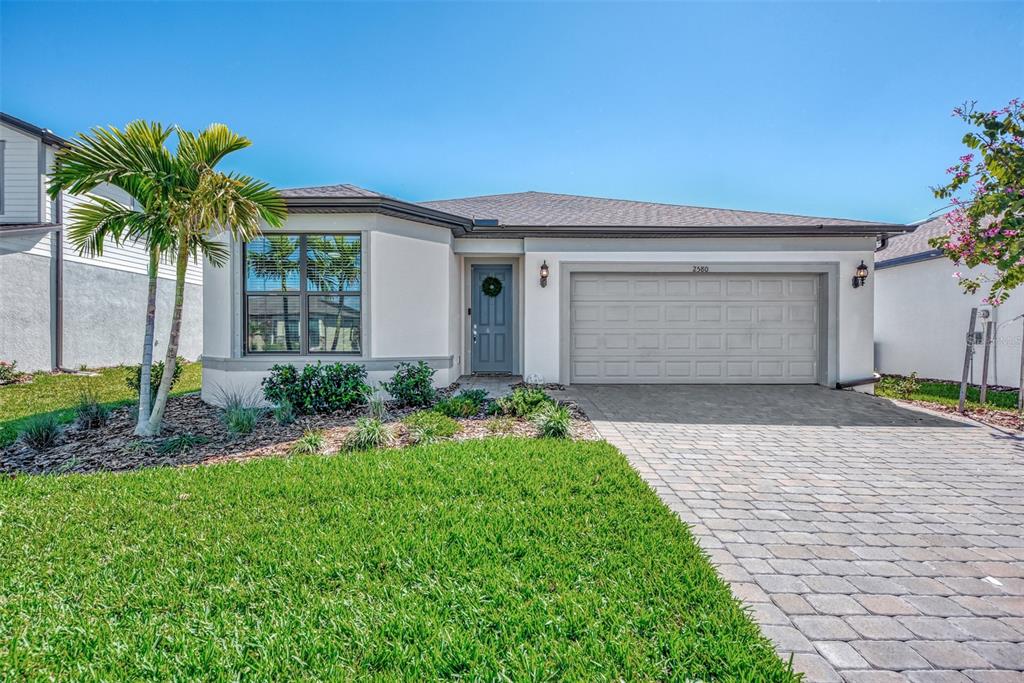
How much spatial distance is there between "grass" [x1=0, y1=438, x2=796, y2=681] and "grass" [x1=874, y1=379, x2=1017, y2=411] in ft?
26.2

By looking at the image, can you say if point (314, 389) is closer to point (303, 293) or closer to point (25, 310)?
point (303, 293)

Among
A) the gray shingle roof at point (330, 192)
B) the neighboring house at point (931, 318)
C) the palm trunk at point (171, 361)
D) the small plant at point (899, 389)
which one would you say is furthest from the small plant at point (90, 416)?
the neighboring house at point (931, 318)

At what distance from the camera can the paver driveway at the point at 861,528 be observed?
208cm

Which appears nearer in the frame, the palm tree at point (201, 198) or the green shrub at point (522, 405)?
the palm tree at point (201, 198)

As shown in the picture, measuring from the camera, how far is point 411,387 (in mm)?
7207

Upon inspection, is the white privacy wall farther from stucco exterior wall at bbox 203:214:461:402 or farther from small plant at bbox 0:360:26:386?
small plant at bbox 0:360:26:386

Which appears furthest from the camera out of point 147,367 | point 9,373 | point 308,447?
point 9,373

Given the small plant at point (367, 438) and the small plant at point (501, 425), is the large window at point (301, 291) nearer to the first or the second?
the small plant at point (367, 438)

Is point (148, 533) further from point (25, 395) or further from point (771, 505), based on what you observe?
point (25, 395)

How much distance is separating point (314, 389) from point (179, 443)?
181 centimetres

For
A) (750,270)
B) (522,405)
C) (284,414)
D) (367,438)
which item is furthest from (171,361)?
(750,270)

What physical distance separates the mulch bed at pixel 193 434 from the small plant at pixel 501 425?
0.04 feet

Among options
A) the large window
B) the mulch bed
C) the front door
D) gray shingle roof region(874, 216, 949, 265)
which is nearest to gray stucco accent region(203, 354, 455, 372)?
the large window

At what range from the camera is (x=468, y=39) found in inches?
371
